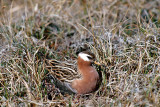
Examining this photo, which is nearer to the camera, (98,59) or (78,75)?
(78,75)

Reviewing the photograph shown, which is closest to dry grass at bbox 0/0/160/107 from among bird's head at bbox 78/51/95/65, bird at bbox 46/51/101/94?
bird at bbox 46/51/101/94

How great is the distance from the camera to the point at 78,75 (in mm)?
4094

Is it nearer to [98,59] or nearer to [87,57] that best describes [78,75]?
[87,57]

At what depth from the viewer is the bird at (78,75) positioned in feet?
13.0

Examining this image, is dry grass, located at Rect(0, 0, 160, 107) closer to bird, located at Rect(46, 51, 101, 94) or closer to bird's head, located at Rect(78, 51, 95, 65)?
bird, located at Rect(46, 51, 101, 94)

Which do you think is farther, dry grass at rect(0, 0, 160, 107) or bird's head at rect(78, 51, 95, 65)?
bird's head at rect(78, 51, 95, 65)

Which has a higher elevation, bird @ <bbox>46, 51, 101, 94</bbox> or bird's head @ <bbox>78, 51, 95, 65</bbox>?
bird's head @ <bbox>78, 51, 95, 65</bbox>

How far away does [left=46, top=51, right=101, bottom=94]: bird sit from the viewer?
13.0ft

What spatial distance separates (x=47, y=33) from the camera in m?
5.45

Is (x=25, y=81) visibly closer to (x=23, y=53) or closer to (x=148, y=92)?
(x=23, y=53)

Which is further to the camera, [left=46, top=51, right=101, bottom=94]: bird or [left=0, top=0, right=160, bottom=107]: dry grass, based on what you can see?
[left=46, top=51, right=101, bottom=94]: bird

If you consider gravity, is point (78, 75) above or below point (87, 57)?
below

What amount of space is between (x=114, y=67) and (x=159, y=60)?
30.2 inches

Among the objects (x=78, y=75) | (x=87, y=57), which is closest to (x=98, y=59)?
(x=87, y=57)
